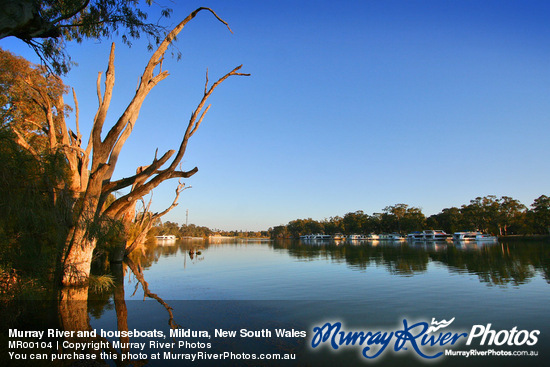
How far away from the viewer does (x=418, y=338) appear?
8.31 metres

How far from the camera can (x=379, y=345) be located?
7758mm

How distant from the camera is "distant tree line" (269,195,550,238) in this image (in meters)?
79.1

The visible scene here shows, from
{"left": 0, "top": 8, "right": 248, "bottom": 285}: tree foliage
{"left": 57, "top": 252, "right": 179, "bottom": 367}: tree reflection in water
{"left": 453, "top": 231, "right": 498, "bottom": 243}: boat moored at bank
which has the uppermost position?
{"left": 0, "top": 8, "right": 248, "bottom": 285}: tree foliage

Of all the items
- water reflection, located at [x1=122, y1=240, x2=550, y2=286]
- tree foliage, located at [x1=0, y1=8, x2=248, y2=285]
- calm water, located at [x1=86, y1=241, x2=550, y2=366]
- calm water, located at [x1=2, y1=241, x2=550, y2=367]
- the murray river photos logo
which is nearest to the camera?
calm water, located at [x1=2, y1=241, x2=550, y2=367]

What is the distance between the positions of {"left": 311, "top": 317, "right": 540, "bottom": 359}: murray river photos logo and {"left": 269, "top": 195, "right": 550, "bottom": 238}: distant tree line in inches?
3452

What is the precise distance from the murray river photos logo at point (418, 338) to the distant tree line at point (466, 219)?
288 feet

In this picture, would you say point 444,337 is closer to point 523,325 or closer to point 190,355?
point 523,325

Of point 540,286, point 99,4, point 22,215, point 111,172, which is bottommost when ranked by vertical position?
point 540,286

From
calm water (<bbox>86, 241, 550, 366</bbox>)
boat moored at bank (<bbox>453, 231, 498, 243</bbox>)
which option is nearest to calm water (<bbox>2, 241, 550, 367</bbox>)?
calm water (<bbox>86, 241, 550, 366</bbox>)

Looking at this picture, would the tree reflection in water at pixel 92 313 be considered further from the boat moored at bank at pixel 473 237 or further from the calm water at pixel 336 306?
the boat moored at bank at pixel 473 237

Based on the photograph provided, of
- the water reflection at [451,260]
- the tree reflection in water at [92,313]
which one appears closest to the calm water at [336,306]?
the tree reflection in water at [92,313]

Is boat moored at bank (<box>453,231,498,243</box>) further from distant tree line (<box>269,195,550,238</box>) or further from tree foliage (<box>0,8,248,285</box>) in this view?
tree foliage (<box>0,8,248,285</box>)

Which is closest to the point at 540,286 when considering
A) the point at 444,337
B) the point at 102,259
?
the point at 444,337

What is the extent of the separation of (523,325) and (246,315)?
8.88m
